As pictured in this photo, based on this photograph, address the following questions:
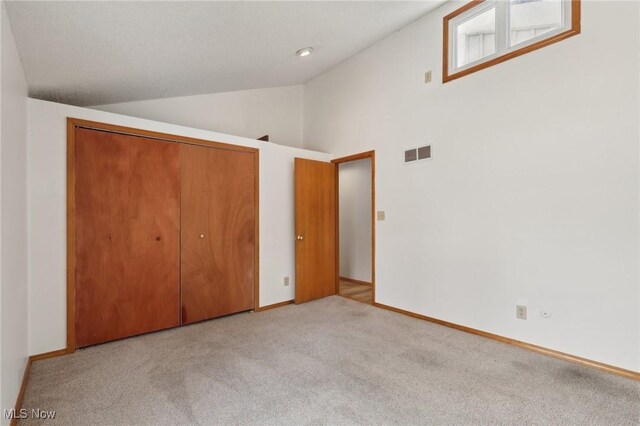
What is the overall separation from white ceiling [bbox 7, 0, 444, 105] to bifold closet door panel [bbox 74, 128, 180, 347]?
0.57 m

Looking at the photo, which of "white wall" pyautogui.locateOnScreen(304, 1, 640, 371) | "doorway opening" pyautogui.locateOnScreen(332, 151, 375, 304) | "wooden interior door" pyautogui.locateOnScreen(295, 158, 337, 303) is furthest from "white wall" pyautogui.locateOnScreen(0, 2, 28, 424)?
"doorway opening" pyautogui.locateOnScreen(332, 151, 375, 304)

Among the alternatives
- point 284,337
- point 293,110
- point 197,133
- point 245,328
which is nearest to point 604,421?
point 284,337

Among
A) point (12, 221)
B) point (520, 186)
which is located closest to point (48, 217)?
point (12, 221)

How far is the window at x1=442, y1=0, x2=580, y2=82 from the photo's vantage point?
8.21 feet

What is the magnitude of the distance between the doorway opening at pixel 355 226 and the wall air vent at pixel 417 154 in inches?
62.6

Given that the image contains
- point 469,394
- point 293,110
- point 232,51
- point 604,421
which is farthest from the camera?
point 293,110

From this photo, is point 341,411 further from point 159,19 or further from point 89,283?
point 159,19

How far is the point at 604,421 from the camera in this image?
1.71 meters

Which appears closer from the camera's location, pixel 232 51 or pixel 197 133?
pixel 232 51

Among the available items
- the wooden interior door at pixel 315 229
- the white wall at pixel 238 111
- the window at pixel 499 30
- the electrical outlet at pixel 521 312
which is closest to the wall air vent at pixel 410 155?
the window at pixel 499 30

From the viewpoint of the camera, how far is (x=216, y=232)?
344 cm

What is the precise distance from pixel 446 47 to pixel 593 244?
227 cm

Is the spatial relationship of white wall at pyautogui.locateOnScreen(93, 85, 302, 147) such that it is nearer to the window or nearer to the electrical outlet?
the window

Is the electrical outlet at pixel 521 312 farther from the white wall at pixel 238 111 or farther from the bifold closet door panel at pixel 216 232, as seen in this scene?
the white wall at pixel 238 111
